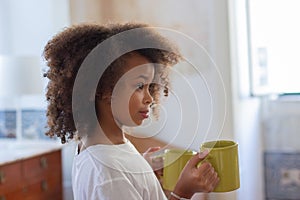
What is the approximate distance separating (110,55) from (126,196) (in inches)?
9.6

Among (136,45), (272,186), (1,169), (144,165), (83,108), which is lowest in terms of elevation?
(272,186)

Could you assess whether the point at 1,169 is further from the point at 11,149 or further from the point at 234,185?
the point at 234,185

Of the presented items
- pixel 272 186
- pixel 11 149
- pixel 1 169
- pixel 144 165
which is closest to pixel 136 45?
pixel 144 165

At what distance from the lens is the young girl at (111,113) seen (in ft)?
2.46

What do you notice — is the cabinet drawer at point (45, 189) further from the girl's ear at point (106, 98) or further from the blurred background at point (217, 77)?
the girl's ear at point (106, 98)

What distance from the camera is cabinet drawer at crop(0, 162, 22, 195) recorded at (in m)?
1.88

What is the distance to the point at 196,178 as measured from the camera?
2.44 ft

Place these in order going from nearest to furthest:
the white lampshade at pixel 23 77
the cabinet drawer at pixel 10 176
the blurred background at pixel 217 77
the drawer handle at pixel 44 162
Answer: the blurred background at pixel 217 77, the cabinet drawer at pixel 10 176, the drawer handle at pixel 44 162, the white lampshade at pixel 23 77

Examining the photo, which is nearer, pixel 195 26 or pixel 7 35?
pixel 195 26

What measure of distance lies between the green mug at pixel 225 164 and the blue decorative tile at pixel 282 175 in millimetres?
1309

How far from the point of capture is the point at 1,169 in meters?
1.87

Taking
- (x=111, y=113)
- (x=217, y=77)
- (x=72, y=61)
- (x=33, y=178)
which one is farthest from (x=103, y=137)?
(x=33, y=178)

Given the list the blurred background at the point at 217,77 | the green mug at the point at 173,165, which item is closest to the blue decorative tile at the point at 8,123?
the blurred background at the point at 217,77

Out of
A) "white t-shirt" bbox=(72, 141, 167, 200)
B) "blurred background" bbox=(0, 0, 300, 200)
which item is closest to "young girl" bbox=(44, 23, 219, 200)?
"white t-shirt" bbox=(72, 141, 167, 200)
